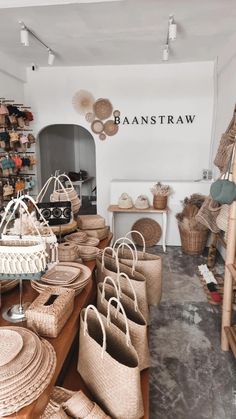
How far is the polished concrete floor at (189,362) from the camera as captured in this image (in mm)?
2006

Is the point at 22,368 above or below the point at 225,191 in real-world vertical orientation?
below

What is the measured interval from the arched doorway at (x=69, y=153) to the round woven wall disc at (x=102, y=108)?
1733mm

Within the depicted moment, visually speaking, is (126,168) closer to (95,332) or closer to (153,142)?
(153,142)

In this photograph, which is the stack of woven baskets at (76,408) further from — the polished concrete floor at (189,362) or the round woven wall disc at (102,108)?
the round woven wall disc at (102,108)

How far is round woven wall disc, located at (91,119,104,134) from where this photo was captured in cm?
538

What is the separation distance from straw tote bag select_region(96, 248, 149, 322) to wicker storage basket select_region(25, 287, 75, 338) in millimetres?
490

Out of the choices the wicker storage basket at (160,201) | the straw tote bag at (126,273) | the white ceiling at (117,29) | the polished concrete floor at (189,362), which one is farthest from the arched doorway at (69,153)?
the straw tote bag at (126,273)

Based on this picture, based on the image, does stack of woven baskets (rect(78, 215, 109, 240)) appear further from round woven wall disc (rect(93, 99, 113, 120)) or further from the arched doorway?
the arched doorway

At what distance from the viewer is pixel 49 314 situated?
4.51 feet

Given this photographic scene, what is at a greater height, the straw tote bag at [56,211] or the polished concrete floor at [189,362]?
the straw tote bag at [56,211]

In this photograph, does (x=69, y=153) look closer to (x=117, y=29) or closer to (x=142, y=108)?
(x=142, y=108)

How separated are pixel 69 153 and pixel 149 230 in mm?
5016

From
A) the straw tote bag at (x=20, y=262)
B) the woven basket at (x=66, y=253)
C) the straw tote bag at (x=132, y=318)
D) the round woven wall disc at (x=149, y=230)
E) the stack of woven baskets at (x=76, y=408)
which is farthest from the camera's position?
the round woven wall disc at (x=149, y=230)

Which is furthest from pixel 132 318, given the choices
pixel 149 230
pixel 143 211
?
pixel 149 230
